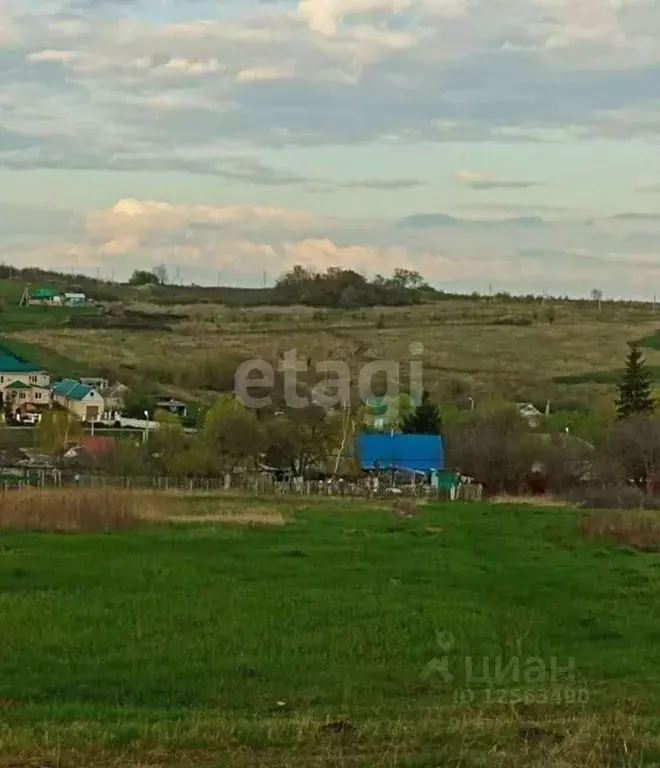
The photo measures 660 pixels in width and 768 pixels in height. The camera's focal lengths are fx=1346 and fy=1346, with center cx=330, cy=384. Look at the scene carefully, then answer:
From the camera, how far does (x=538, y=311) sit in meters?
155

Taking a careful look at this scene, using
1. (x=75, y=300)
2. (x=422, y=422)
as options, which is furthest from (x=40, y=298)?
(x=422, y=422)

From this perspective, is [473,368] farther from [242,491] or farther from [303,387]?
[242,491]

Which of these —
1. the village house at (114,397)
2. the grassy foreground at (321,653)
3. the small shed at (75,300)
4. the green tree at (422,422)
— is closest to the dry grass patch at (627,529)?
the grassy foreground at (321,653)

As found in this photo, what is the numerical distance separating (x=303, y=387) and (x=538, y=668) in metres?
66.8

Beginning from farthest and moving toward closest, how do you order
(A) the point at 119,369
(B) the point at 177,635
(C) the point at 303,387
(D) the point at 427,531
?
(A) the point at 119,369 → (C) the point at 303,387 → (D) the point at 427,531 → (B) the point at 177,635

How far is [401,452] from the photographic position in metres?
63.4

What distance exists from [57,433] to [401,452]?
16002mm

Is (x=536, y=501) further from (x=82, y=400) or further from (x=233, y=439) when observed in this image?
(x=82, y=400)

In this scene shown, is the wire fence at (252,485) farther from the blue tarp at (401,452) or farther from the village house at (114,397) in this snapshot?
the village house at (114,397)

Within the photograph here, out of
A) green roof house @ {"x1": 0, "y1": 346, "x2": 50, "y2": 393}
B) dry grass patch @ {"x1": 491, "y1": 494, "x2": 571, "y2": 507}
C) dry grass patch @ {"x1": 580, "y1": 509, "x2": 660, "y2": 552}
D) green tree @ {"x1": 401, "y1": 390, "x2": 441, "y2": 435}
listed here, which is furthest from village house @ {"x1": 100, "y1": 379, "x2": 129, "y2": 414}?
dry grass patch @ {"x1": 580, "y1": 509, "x2": 660, "y2": 552}

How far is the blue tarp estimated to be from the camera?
63.0 meters

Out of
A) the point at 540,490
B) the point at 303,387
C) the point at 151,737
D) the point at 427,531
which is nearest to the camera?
the point at 151,737

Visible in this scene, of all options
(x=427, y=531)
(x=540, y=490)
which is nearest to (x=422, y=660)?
(x=427, y=531)

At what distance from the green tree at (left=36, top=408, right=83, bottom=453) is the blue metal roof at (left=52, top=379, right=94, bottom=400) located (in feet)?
60.3
